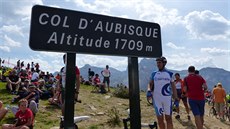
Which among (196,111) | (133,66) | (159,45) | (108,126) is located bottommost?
(108,126)

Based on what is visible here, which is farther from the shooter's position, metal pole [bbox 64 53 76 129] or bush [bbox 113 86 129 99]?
bush [bbox 113 86 129 99]

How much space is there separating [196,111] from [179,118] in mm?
4221

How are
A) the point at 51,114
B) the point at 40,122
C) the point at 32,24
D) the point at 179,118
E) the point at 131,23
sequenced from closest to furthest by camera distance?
1. the point at 32,24
2. the point at 131,23
3. the point at 40,122
4. the point at 51,114
5. the point at 179,118

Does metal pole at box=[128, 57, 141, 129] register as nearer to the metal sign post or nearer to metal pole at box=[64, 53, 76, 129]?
the metal sign post

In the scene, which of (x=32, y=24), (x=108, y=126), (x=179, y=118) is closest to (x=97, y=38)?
(x=32, y=24)

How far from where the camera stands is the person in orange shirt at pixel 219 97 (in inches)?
603

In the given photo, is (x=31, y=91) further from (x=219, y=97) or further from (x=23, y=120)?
(x=219, y=97)

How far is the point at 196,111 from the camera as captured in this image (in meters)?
8.97

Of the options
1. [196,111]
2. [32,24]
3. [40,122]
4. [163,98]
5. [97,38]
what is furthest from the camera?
[40,122]

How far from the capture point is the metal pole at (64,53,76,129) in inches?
168

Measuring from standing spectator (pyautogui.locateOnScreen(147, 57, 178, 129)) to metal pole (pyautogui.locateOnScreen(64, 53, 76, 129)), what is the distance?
3.72 metres

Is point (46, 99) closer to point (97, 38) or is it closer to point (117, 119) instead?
point (117, 119)

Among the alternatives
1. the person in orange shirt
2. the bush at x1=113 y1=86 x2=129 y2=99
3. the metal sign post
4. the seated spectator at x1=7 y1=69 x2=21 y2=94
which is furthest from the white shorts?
the bush at x1=113 y1=86 x2=129 y2=99

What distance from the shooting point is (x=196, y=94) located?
910 cm
